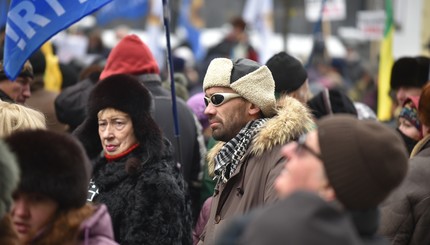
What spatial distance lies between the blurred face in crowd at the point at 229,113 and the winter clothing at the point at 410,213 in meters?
0.95

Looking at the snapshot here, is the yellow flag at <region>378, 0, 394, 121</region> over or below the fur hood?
below

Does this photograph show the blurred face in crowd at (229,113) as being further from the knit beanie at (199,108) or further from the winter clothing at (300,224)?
the knit beanie at (199,108)

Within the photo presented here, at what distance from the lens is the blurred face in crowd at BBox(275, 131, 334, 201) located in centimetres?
339

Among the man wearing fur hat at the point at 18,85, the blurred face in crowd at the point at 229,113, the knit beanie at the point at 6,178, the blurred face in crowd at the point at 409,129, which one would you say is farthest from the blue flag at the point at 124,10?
the knit beanie at the point at 6,178

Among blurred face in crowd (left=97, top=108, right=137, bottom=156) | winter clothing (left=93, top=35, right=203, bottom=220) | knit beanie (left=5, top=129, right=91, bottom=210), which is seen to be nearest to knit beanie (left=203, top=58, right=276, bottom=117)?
blurred face in crowd (left=97, top=108, right=137, bottom=156)

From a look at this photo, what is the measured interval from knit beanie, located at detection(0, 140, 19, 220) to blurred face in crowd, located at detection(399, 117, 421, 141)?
4286 millimetres

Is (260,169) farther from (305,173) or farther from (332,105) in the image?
(332,105)

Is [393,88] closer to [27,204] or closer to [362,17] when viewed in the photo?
[27,204]

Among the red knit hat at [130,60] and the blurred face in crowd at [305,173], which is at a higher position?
the blurred face in crowd at [305,173]

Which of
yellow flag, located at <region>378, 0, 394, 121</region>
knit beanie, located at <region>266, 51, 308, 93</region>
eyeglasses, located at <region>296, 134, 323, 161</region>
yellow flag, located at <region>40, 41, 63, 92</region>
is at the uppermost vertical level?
eyeglasses, located at <region>296, 134, 323, 161</region>

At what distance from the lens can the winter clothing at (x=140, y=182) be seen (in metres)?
5.84

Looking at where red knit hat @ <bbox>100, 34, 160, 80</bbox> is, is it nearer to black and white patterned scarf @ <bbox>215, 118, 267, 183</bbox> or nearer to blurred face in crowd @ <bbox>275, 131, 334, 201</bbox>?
black and white patterned scarf @ <bbox>215, 118, 267, 183</bbox>

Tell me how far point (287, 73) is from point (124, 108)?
73.9 inches

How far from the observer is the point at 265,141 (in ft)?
17.9
